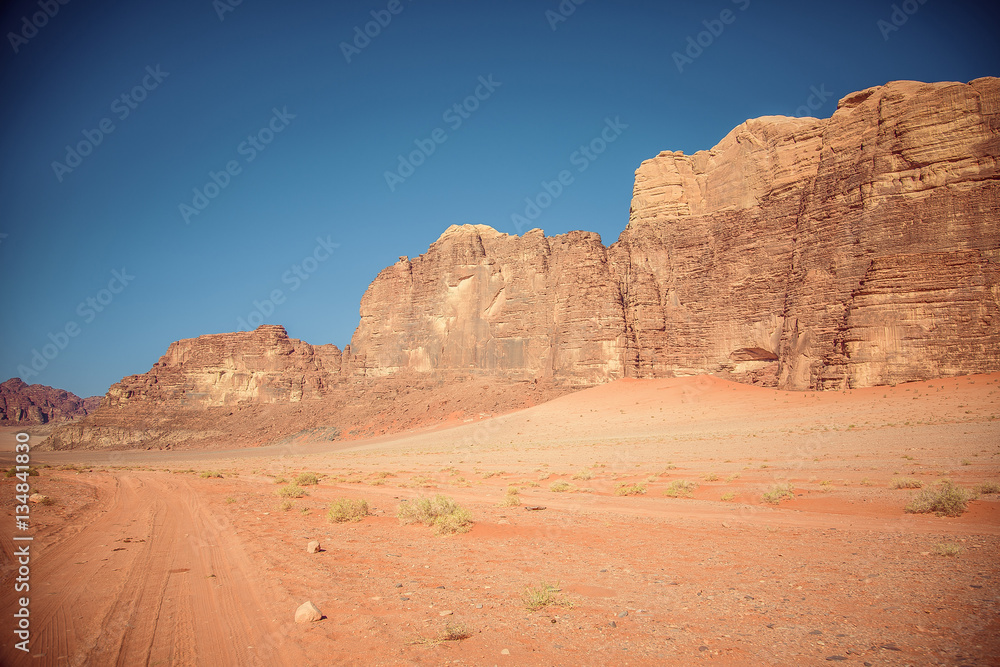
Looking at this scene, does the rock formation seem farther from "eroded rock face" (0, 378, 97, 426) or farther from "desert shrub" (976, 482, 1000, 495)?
"eroded rock face" (0, 378, 97, 426)

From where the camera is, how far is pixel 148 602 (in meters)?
5.94

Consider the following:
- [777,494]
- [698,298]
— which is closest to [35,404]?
[698,298]

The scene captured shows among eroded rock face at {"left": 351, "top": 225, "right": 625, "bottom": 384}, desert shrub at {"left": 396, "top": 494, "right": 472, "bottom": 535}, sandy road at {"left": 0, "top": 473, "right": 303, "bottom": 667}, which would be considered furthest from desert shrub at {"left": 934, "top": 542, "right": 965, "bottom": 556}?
eroded rock face at {"left": 351, "top": 225, "right": 625, "bottom": 384}

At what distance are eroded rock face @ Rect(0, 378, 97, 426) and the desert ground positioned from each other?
167272mm

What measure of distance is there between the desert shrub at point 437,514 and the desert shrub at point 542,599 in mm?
4198

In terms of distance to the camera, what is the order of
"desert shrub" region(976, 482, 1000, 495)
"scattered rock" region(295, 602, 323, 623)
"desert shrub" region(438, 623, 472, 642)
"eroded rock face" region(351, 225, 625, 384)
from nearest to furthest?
"desert shrub" region(438, 623, 472, 642), "scattered rock" region(295, 602, 323, 623), "desert shrub" region(976, 482, 1000, 495), "eroded rock face" region(351, 225, 625, 384)

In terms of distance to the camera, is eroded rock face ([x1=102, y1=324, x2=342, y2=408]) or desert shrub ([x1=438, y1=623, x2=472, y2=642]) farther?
eroded rock face ([x1=102, y1=324, x2=342, y2=408])

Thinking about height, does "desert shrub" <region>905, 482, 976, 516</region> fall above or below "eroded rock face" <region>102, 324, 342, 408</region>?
below

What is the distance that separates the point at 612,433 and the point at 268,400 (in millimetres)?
58736

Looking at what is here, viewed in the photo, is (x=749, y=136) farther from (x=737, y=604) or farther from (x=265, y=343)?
(x=265, y=343)

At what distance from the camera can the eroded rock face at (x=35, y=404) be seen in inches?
5413

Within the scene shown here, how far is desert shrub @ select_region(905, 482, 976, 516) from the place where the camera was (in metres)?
9.33

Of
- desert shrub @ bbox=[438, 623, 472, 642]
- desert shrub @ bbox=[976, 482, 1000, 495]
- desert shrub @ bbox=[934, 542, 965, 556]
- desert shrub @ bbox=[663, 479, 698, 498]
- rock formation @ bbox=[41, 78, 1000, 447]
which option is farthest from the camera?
rock formation @ bbox=[41, 78, 1000, 447]

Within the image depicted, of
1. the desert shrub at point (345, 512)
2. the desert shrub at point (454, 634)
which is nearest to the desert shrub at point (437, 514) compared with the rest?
the desert shrub at point (345, 512)
